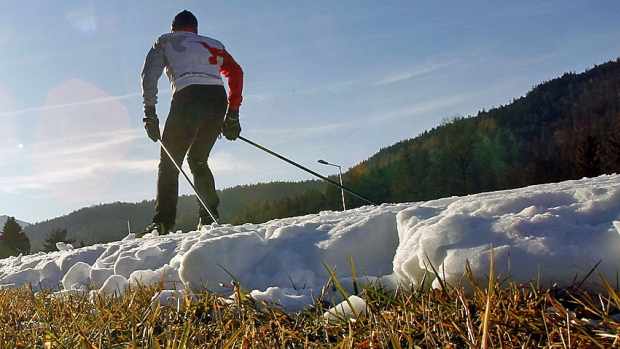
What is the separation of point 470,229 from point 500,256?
0.67 feet

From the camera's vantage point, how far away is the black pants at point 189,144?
238 inches

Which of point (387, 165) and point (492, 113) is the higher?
point (492, 113)

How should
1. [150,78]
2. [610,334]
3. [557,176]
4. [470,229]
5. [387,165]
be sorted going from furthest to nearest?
[387,165] → [557,176] → [150,78] → [470,229] → [610,334]

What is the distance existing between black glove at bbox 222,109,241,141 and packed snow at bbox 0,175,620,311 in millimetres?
3586

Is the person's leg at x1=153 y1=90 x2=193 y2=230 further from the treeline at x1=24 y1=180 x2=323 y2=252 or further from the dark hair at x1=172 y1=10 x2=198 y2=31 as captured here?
the treeline at x1=24 y1=180 x2=323 y2=252

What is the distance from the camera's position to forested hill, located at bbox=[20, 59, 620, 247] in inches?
2699

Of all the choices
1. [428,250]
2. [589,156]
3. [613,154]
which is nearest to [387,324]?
[428,250]

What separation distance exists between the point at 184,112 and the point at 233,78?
3.20 ft

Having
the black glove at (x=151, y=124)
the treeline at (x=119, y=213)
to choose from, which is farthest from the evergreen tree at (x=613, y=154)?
the treeline at (x=119, y=213)

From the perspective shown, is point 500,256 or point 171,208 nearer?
point 500,256

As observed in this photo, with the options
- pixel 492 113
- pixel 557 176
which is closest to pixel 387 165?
pixel 557 176

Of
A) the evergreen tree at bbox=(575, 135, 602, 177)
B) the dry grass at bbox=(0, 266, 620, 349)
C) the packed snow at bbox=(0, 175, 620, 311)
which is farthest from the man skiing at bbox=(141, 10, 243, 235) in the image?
the evergreen tree at bbox=(575, 135, 602, 177)

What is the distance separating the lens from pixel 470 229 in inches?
68.2

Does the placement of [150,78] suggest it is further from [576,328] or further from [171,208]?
[576,328]
